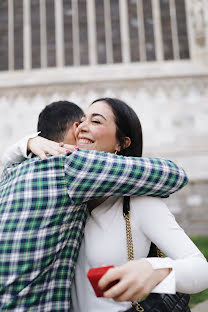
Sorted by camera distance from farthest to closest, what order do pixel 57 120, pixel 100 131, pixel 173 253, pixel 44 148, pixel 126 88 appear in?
1. pixel 126 88
2. pixel 57 120
3. pixel 100 131
4. pixel 44 148
5. pixel 173 253

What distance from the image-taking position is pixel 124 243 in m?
1.18

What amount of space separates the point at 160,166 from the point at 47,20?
734 cm

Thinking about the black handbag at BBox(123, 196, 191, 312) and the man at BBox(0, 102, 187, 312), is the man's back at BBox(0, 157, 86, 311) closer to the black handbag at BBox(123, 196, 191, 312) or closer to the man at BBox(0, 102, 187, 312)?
the man at BBox(0, 102, 187, 312)

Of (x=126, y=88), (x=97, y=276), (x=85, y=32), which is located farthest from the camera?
(x=85, y=32)

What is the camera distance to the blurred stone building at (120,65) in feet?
21.9

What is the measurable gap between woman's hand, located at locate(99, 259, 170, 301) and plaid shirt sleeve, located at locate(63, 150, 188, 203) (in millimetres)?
290

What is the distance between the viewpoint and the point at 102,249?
118cm

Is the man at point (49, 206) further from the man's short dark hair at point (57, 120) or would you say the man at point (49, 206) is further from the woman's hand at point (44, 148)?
the man's short dark hair at point (57, 120)

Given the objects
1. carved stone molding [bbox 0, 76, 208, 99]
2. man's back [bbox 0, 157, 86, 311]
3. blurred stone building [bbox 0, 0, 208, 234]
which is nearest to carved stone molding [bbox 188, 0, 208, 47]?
blurred stone building [bbox 0, 0, 208, 234]

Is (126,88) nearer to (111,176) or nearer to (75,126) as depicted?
(75,126)

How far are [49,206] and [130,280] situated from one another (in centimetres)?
40

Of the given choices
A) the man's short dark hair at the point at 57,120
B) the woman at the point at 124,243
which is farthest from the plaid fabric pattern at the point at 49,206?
the man's short dark hair at the point at 57,120

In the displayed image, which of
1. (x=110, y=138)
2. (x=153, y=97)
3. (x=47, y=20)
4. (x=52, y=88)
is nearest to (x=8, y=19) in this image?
(x=47, y=20)

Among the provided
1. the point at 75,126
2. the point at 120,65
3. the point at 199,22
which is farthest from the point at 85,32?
the point at 75,126
